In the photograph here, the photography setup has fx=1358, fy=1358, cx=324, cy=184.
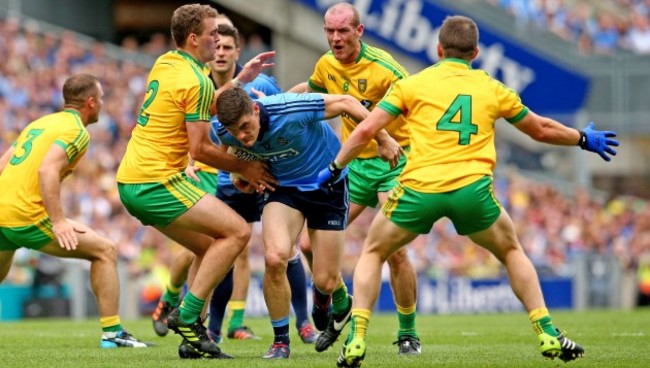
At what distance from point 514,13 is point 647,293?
1007 cm

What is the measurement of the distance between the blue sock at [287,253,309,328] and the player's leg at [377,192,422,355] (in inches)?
56.7

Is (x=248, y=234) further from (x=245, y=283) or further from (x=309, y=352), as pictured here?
(x=245, y=283)

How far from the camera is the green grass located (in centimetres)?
926

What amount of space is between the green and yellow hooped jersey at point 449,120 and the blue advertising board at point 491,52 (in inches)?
811

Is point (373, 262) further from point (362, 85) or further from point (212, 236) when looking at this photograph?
point (362, 85)

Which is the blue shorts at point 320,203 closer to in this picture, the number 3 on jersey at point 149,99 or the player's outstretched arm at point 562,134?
the number 3 on jersey at point 149,99

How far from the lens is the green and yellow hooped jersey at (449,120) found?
8.59m

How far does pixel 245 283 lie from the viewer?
41.5ft

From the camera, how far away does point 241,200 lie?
11.7 meters

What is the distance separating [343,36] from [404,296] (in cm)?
209

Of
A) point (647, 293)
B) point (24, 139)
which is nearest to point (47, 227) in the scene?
point (24, 139)

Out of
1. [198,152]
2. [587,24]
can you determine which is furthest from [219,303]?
[587,24]

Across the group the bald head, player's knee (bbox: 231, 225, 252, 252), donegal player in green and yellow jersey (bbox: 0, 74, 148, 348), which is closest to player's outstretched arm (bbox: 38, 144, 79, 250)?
donegal player in green and yellow jersey (bbox: 0, 74, 148, 348)

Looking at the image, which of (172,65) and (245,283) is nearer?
(172,65)
